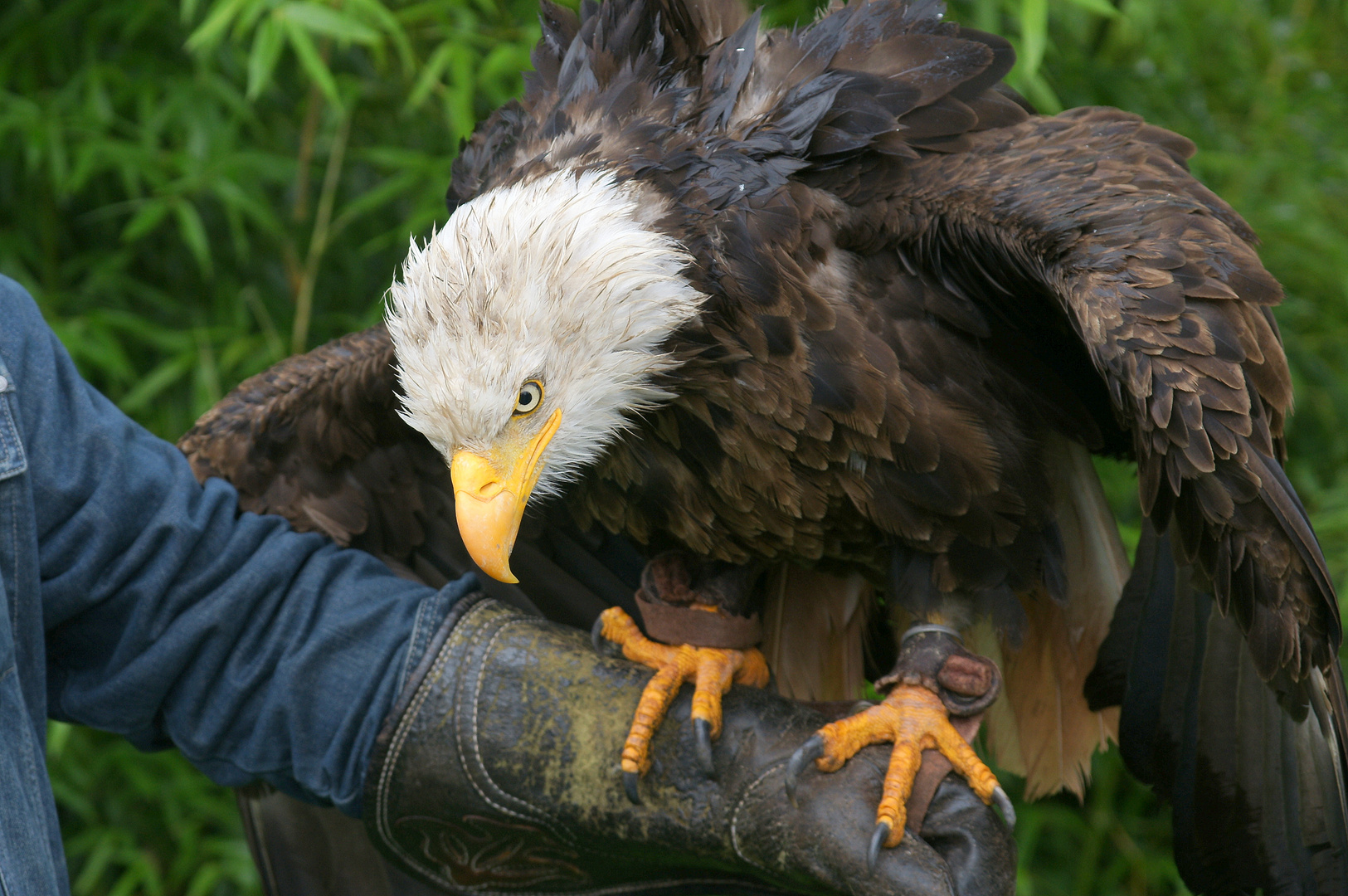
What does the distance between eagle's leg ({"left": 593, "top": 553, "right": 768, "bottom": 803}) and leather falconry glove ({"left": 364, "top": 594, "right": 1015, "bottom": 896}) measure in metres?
0.03

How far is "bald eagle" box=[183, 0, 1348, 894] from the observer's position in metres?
1.53

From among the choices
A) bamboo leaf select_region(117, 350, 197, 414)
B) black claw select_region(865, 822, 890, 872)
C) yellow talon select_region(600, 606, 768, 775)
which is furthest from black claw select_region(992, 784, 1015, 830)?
bamboo leaf select_region(117, 350, 197, 414)

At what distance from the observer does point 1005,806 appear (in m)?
1.72

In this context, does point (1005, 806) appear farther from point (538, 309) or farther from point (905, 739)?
point (538, 309)

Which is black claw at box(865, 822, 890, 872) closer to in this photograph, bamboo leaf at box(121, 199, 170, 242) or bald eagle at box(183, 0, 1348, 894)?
bald eagle at box(183, 0, 1348, 894)

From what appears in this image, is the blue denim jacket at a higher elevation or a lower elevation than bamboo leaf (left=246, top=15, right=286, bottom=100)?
lower

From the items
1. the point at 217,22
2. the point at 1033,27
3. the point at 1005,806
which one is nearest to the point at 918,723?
the point at 1005,806

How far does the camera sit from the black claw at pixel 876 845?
1.62 metres

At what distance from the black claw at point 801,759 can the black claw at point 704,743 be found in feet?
0.37

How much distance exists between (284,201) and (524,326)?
1.97 m

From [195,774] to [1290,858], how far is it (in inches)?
95.9

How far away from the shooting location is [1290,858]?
1.79 m

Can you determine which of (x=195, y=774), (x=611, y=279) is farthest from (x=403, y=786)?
(x=195, y=774)

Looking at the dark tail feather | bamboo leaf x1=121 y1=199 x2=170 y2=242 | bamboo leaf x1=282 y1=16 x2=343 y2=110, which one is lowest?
the dark tail feather
